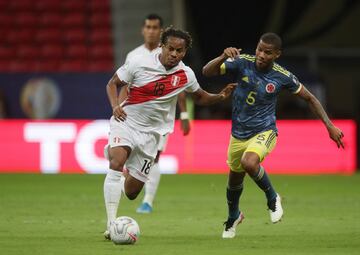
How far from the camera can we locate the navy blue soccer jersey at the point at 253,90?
9273 mm

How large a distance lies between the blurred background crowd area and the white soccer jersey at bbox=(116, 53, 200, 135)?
39.0ft

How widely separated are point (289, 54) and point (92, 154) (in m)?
7.96

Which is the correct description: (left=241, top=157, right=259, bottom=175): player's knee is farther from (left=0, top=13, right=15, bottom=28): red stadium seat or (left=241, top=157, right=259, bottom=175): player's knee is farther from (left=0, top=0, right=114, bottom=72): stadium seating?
(left=0, top=13, right=15, bottom=28): red stadium seat

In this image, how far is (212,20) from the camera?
78.8 feet

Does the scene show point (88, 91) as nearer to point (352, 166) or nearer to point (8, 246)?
point (352, 166)

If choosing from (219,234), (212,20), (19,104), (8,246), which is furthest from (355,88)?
(8,246)

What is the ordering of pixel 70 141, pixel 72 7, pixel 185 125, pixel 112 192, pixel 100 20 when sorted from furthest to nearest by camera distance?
pixel 72 7 → pixel 100 20 → pixel 70 141 → pixel 185 125 → pixel 112 192

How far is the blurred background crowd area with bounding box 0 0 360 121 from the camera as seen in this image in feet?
75.0

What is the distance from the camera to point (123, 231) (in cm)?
844

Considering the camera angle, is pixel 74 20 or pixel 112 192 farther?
pixel 74 20

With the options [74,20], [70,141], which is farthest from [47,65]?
[70,141]

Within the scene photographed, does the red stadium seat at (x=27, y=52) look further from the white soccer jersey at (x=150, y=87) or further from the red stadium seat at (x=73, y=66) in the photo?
the white soccer jersey at (x=150, y=87)

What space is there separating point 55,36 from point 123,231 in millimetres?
15558

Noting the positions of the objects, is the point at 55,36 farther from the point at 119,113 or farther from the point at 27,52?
the point at 119,113
